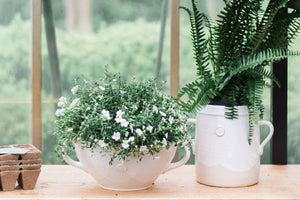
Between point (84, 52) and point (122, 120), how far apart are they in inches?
38.3

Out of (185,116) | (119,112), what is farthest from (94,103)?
(185,116)

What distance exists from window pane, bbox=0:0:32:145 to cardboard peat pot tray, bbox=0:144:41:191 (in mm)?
765

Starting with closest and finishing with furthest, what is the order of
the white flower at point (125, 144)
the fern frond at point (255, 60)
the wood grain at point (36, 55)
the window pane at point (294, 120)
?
the white flower at point (125, 144) → the fern frond at point (255, 60) → the wood grain at point (36, 55) → the window pane at point (294, 120)

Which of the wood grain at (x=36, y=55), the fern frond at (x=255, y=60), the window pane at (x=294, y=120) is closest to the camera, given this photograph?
the fern frond at (x=255, y=60)

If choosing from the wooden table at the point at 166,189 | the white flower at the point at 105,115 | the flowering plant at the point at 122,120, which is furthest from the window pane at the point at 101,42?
the white flower at the point at 105,115

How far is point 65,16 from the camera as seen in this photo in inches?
81.1

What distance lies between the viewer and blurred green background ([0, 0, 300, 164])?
2.04 meters

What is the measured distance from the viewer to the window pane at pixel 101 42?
207 centimetres

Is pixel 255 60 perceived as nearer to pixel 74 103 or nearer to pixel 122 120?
pixel 122 120

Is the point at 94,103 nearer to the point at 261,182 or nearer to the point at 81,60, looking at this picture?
the point at 261,182

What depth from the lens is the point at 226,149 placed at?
1367mm

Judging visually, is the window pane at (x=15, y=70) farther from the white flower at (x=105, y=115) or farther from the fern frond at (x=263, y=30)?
the fern frond at (x=263, y=30)

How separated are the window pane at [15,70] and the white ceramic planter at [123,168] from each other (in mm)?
836

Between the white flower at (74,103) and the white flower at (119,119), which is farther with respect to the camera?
the white flower at (74,103)
